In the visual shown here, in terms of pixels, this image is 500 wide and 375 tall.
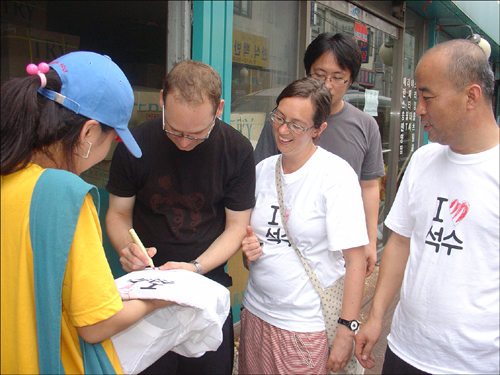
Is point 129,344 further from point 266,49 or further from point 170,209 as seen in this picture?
point 266,49

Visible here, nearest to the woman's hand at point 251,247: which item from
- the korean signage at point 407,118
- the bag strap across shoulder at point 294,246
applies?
the bag strap across shoulder at point 294,246

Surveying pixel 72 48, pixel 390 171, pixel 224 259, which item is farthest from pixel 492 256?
pixel 390 171

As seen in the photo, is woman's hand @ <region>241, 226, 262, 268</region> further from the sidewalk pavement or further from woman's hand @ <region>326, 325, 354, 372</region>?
the sidewalk pavement

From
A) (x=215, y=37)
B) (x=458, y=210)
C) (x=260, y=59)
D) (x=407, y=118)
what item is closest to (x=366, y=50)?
(x=407, y=118)

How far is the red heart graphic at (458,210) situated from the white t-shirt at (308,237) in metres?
0.41

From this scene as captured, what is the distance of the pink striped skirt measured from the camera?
1.87 metres

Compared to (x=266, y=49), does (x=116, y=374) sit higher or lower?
lower

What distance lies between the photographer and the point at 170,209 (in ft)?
6.41

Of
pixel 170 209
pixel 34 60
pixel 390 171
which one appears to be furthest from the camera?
pixel 390 171

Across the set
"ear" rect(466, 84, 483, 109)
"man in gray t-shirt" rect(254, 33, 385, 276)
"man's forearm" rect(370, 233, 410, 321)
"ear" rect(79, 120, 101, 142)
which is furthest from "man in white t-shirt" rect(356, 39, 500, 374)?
"ear" rect(79, 120, 101, 142)

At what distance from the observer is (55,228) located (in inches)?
41.2

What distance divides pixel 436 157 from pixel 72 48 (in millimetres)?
3332

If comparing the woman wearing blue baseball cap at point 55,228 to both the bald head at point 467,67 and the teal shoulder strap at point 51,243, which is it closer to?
the teal shoulder strap at point 51,243

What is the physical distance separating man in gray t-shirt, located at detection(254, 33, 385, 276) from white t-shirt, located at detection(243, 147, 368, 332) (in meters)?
0.57
